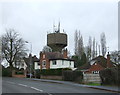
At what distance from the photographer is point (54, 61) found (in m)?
73.3

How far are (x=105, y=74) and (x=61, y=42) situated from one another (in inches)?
1844

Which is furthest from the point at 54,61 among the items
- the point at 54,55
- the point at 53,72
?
the point at 53,72

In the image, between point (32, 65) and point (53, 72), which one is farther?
point (32, 65)

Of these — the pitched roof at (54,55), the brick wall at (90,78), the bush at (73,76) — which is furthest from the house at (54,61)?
the brick wall at (90,78)

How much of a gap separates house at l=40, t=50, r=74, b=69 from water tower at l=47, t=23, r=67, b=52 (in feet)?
8.36

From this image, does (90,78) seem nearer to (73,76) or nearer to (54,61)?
(73,76)

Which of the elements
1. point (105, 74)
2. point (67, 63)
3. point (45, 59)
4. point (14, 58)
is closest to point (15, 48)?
point (14, 58)

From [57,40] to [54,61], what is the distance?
674 cm

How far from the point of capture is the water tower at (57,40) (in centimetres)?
7512

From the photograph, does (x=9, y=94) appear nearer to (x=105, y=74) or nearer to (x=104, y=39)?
(x=105, y=74)

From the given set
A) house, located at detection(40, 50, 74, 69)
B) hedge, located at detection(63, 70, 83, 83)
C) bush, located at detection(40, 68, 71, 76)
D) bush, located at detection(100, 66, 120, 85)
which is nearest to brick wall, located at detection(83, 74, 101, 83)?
hedge, located at detection(63, 70, 83, 83)

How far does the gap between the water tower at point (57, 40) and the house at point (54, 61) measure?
2.55m

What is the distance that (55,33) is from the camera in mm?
75500

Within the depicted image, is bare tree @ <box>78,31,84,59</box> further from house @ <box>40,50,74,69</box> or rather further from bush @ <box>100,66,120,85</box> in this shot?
bush @ <box>100,66,120,85</box>
